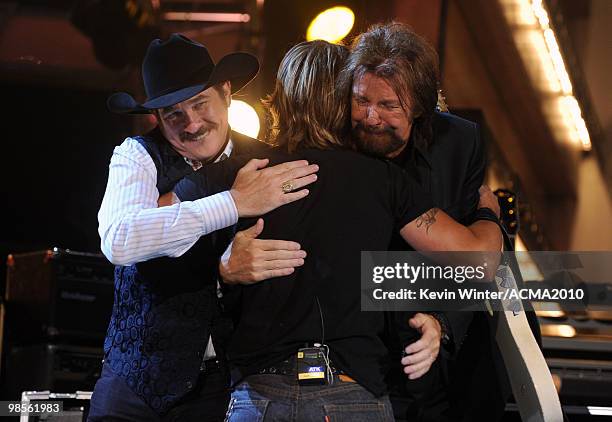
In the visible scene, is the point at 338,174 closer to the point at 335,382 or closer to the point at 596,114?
the point at 335,382

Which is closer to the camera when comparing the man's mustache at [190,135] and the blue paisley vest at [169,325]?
the blue paisley vest at [169,325]

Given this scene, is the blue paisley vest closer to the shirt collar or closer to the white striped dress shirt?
the white striped dress shirt

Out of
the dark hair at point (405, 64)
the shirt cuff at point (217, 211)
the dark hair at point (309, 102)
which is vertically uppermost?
the dark hair at point (405, 64)

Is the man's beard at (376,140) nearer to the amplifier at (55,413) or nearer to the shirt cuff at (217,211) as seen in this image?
the shirt cuff at (217,211)

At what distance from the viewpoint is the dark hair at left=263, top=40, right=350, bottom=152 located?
2314mm

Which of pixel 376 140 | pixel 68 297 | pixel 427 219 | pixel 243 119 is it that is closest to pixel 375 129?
pixel 376 140

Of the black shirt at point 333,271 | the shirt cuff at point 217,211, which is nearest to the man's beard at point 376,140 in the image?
the black shirt at point 333,271

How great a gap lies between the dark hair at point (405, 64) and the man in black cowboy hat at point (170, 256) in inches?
15.4

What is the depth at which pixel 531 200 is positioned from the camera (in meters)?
9.48

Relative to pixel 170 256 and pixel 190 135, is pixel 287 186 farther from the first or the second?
pixel 190 135

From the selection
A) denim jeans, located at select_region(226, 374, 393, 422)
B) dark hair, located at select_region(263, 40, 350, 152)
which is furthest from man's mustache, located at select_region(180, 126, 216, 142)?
denim jeans, located at select_region(226, 374, 393, 422)

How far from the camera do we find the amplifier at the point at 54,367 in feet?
14.4

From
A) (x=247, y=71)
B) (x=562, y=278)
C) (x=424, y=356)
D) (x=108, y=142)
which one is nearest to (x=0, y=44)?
(x=108, y=142)

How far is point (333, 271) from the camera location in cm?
221
